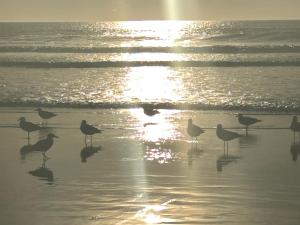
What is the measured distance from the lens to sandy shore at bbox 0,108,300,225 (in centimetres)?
729

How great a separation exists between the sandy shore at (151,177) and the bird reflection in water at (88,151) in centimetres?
2

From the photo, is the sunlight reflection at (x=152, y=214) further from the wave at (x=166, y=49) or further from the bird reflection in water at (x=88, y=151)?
the wave at (x=166, y=49)

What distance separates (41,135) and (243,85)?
10223mm

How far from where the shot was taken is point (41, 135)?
12617 mm

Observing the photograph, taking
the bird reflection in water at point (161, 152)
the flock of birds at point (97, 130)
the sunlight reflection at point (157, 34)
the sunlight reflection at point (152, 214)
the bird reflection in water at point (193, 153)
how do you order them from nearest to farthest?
the sunlight reflection at point (152, 214) → the bird reflection in water at point (193, 153) → the bird reflection in water at point (161, 152) → the flock of birds at point (97, 130) → the sunlight reflection at point (157, 34)

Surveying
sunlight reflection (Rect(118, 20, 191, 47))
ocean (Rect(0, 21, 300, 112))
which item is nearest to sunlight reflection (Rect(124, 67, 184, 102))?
ocean (Rect(0, 21, 300, 112))

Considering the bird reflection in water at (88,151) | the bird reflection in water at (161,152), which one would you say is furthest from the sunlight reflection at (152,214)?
the bird reflection in water at (88,151)

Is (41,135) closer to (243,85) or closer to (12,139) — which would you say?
(12,139)

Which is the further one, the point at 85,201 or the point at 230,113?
the point at 230,113

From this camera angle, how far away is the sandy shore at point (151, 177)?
729 cm

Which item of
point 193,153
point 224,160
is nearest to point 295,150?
point 224,160

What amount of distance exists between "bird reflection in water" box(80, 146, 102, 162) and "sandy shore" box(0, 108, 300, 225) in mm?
16

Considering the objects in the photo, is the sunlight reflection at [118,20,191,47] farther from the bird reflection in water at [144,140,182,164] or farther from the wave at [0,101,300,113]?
the bird reflection in water at [144,140,182,164]

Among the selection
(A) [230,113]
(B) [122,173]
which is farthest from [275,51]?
(B) [122,173]
